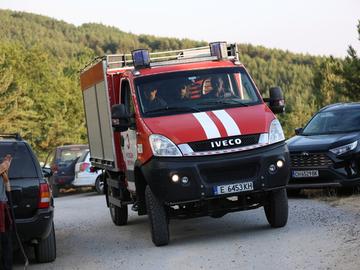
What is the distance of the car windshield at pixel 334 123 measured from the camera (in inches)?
531

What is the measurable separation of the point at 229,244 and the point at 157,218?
0.99m

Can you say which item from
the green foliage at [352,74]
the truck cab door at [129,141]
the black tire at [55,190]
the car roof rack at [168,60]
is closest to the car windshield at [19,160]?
the truck cab door at [129,141]

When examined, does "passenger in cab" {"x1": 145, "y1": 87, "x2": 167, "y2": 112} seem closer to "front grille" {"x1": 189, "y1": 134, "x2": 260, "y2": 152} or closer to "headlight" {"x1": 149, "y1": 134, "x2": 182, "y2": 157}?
"headlight" {"x1": 149, "y1": 134, "x2": 182, "y2": 157}

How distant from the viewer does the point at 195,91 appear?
31.3 ft

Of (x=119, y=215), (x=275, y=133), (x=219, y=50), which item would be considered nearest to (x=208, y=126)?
(x=275, y=133)

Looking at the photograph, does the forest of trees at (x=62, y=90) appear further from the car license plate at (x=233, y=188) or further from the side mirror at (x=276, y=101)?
the car license plate at (x=233, y=188)

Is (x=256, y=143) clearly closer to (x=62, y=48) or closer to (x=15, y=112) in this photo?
(x=15, y=112)

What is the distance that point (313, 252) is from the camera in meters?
7.56

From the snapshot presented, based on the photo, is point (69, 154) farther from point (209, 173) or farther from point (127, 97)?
point (209, 173)

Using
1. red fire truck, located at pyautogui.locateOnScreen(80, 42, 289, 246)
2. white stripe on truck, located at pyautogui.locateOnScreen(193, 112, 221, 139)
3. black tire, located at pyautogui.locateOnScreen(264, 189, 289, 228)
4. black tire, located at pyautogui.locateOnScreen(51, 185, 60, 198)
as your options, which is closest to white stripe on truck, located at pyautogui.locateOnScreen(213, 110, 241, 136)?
red fire truck, located at pyautogui.locateOnScreen(80, 42, 289, 246)

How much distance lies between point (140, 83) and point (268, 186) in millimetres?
2422

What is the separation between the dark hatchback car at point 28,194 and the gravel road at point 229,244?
543 mm

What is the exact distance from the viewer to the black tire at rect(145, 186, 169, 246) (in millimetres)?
8773

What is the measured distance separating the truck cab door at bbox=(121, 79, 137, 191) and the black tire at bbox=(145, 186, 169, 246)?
3.02 ft
